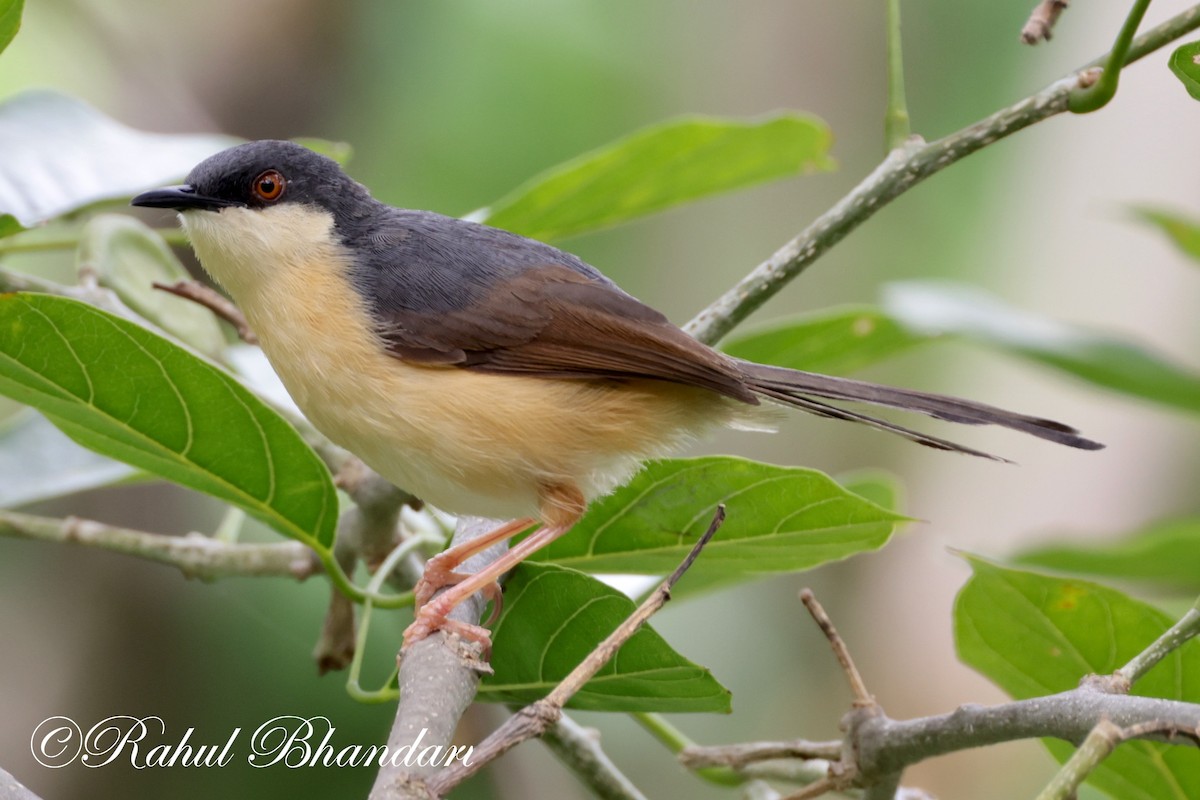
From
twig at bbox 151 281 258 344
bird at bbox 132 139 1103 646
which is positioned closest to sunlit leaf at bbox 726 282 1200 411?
bird at bbox 132 139 1103 646

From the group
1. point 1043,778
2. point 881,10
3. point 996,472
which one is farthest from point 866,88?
point 1043,778

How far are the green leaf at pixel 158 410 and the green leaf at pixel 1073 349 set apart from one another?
5.13ft

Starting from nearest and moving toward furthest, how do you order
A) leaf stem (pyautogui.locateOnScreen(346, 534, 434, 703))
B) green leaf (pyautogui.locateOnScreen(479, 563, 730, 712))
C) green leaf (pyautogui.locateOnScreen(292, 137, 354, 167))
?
green leaf (pyautogui.locateOnScreen(479, 563, 730, 712)) < leaf stem (pyautogui.locateOnScreen(346, 534, 434, 703)) < green leaf (pyautogui.locateOnScreen(292, 137, 354, 167))

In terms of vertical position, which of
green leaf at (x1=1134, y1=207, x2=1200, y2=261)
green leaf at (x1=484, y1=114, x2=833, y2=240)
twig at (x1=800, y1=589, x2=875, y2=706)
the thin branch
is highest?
green leaf at (x1=484, y1=114, x2=833, y2=240)

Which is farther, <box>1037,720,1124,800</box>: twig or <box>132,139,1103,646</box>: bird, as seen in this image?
<box>132,139,1103,646</box>: bird

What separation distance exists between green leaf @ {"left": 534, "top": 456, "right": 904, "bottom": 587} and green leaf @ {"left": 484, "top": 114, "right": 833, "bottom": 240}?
0.89m

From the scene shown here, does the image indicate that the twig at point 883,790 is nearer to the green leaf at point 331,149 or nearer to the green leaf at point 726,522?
the green leaf at point 726,522

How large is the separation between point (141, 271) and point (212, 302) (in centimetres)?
41

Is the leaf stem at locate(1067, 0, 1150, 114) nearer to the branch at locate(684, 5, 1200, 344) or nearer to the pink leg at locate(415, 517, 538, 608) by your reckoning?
the branch at locate(684, 5, 1200, 344)

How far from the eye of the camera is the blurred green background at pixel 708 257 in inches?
191

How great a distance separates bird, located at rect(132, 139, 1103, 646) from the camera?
8.39 ft

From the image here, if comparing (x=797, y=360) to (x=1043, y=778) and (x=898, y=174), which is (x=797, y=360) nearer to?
(x=898, y=174)

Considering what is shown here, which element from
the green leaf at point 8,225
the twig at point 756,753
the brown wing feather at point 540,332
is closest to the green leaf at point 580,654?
the twig at point 756,753

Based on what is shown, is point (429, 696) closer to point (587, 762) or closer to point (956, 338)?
point (587, 762)
